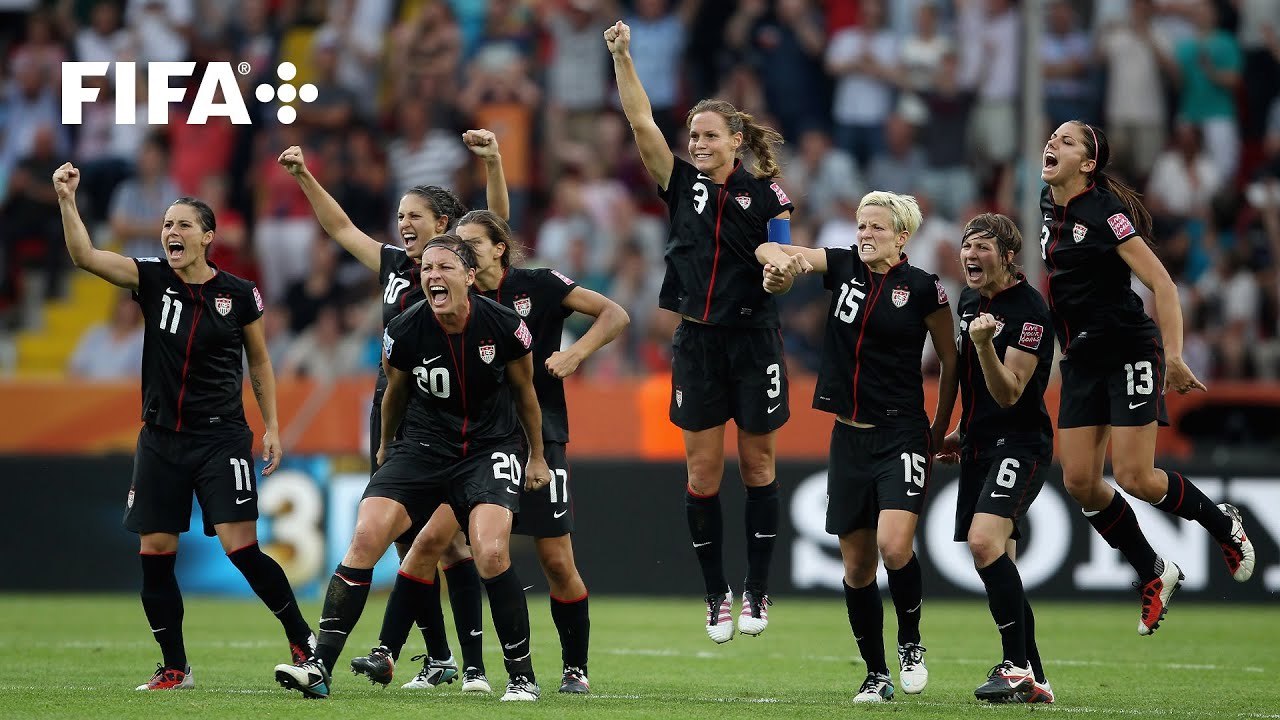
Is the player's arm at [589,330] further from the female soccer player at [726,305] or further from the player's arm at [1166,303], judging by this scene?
the player's arm at [1166,303]

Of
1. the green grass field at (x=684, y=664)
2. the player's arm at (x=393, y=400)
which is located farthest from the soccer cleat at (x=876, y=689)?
the player's arm at (x=393, y=400)

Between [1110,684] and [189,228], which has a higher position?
[189,228]

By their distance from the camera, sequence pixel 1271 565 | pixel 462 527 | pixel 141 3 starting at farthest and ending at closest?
pixel 141 3, pixel 1271 565, pixel 462 527

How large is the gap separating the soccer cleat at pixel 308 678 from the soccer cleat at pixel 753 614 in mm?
2279

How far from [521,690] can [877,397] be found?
2267 millimetres

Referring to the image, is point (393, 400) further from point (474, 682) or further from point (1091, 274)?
point (1091, 274)

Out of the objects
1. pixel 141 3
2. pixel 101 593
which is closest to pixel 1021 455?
pixel 101 593

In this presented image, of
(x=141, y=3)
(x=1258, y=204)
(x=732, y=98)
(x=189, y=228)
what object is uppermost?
(x=141, y=3)

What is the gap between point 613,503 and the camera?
1470 centimetres

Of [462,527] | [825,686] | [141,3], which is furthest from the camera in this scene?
[141,3]

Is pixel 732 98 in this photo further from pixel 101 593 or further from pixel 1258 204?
pixel 101 593

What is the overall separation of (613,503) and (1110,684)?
604 cm

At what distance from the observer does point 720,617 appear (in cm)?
918

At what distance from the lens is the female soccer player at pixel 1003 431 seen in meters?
8.27
